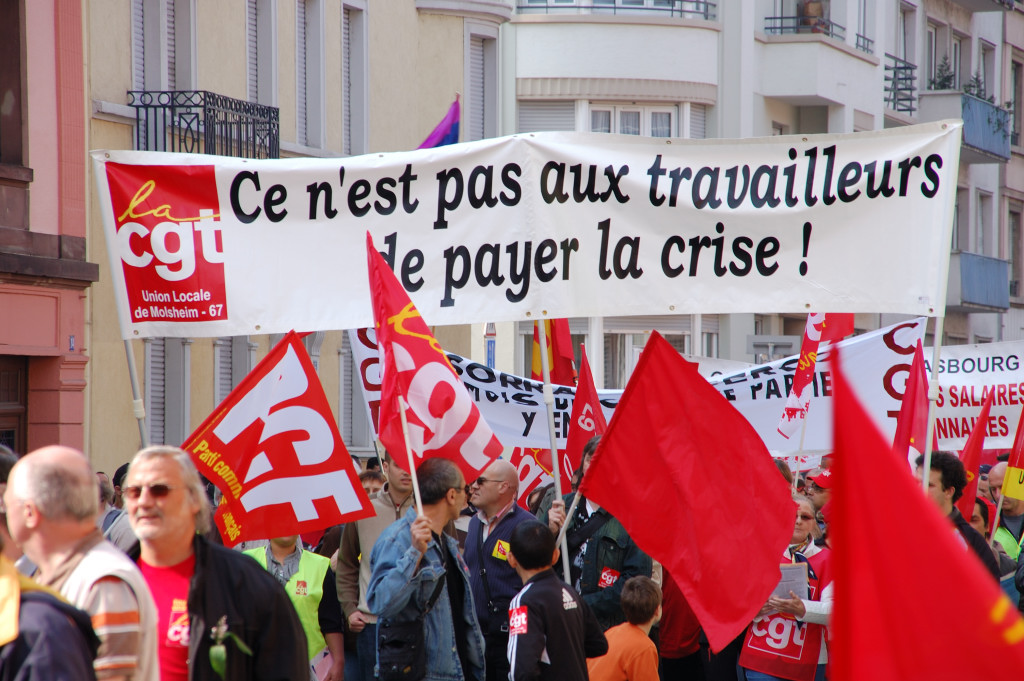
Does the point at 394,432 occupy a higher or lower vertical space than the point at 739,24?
lower

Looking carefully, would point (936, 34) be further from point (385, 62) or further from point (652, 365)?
point (652, 365)

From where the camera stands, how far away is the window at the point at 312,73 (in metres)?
21.1

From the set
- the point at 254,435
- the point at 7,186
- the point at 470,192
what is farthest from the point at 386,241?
the point at 7,186

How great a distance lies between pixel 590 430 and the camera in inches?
433

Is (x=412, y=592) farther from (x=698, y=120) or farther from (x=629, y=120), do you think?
(x=698, y=120)

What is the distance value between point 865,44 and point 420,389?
26.6 metres

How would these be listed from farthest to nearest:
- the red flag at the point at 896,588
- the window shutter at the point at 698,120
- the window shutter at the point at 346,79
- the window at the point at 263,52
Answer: the window shutter at the point at 698,120
the window shutter at the point at 346,79
the window at the point at 263,52
the red flag at the point at 896,588

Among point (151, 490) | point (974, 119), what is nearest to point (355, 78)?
point (151, 490)

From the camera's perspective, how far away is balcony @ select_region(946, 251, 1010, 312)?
35594mm

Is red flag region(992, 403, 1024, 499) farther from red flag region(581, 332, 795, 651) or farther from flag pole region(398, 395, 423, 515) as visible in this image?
flag pole region(398, 395, 423, 515)

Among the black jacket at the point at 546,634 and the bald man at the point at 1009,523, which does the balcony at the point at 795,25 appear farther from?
the black jacket at the point at 546,634

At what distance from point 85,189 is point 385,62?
7.01 meters

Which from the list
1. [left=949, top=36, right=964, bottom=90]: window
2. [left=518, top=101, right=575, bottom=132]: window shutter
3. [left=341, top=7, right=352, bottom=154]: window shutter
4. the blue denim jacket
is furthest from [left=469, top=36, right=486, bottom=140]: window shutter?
the blue denim jacket

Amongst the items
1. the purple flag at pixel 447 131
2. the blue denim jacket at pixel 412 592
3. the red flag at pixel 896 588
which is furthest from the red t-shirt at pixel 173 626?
the purple flag at pixel 447 131
